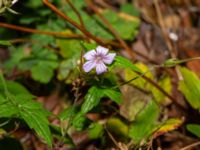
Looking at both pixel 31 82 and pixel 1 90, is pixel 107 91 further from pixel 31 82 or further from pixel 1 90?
pixel 31 82

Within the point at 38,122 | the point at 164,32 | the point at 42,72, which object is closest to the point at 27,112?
the point at 38,122

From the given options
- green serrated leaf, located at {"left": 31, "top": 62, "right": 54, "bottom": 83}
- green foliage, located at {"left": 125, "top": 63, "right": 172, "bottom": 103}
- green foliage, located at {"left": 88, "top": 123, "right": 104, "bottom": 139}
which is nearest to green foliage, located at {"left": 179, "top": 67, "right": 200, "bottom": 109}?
green foliage, located at {"left": 125, "top": 63, "right": 172, "bottom": 103}

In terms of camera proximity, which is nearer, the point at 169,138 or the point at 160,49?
the point at 169,138

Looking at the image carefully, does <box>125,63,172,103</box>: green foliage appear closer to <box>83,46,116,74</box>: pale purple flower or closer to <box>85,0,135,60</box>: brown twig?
<box>85,0,135,60</box>: brown twig

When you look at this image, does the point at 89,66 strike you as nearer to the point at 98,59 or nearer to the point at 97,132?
the point at 98,59

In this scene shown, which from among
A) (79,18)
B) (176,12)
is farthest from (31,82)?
(176,12)

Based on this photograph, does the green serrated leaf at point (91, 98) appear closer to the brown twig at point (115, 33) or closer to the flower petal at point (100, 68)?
the flower petal at point (100, 68)

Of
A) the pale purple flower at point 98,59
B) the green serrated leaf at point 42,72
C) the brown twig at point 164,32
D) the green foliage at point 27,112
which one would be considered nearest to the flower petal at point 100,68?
the pale purple flower at point 98,59

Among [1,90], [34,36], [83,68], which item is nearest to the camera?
[83,68]
